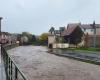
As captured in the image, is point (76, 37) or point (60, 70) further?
point (76, 37)

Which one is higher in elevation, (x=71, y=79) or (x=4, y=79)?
(x=4, y=79)

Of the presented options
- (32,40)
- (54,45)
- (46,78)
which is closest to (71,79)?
(46,78)

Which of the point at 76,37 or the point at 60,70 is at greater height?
the point at 76,37

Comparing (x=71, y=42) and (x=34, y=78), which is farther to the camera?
(x=71, y=42)

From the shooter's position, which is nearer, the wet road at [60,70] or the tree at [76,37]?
the wet road at [60,70]

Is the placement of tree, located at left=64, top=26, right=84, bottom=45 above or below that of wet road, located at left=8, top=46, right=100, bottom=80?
above

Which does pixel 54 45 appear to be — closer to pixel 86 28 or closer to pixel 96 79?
pixel 86 28

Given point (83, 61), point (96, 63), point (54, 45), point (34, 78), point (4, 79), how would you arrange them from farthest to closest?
point (54, 45) < point (83, 61) < point (96, 63) < point (34, 78) < point (4, 79)

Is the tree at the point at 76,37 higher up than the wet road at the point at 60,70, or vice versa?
the tree at the point at 76,37

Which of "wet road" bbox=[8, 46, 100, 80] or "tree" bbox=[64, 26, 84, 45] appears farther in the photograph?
"tree" bbox=[64, 26, 84, 45]

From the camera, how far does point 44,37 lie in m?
125

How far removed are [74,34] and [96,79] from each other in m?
63.6

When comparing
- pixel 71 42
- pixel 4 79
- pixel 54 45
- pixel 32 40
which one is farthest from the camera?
pixel 32 40

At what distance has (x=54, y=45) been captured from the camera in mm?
74688
